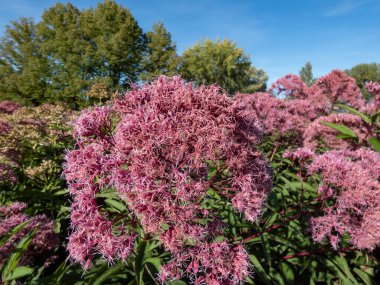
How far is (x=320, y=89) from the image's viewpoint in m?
8.84

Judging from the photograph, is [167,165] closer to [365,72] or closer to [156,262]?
[156,262]

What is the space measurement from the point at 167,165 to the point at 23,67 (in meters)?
40.7

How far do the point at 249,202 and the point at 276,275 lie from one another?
139 centimetres

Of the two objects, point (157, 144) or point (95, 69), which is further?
point (95, 69)

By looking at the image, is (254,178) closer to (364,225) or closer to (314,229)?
(314,229)

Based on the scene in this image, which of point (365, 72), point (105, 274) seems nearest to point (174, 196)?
point (105, 274)

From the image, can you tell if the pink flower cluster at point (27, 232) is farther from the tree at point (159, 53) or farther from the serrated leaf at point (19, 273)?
the tree at point (159, 53)

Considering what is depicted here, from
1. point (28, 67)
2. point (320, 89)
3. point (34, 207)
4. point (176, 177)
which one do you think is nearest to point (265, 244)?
point (176, 177)

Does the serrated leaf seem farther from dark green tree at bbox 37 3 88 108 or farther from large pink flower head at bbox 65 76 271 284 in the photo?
dark green tree at bbox 37 3 88 108

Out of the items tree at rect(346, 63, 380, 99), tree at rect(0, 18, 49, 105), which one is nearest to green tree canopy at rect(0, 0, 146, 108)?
tree at rect(0, 18, 49, 105)

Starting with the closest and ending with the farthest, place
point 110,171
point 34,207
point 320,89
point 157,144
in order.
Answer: point 157,144 < point 110,171 < point 34,207 < point 320,89

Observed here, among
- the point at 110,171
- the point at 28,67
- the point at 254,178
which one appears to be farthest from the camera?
the point at 28,67

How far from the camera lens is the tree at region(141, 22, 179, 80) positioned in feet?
120

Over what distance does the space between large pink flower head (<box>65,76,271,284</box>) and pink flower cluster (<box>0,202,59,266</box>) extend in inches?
51.6
